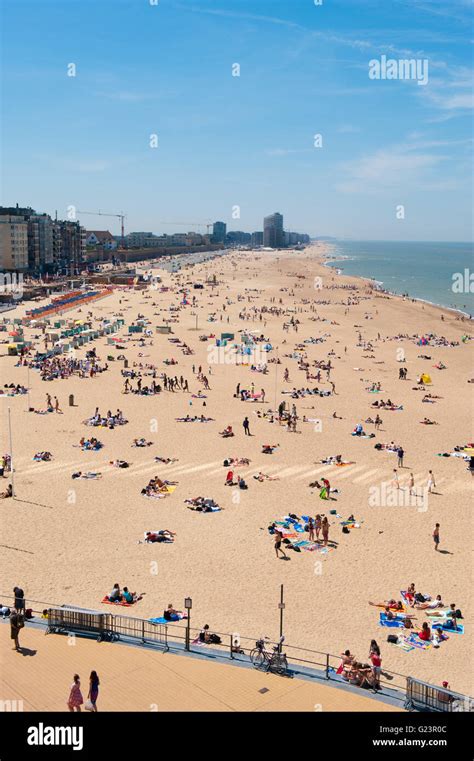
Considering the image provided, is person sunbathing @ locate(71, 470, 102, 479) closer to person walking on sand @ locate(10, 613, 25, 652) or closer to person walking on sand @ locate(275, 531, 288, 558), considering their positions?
person walking on sand @ locate(275, 531, 288, 558)

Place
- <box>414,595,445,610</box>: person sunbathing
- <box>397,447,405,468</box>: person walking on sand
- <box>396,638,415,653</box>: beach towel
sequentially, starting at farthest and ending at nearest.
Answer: <box>397,447,405,468</box>: person walking on sand < <box>414,595,445,610</box>: person sunbathing < <box>396,638,415,653</box>: beach towel

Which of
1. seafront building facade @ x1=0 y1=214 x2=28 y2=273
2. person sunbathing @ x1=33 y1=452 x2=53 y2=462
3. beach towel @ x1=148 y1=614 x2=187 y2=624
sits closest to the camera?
beach towel @ x1=148 y1=614 x2=187 y2=624

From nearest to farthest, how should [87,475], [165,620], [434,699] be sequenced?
[434,699] < [165,620] < [87,475]

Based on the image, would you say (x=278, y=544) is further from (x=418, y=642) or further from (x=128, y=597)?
(x=418, y=642)

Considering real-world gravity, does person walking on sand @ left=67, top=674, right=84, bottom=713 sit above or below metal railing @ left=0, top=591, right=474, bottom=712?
above
